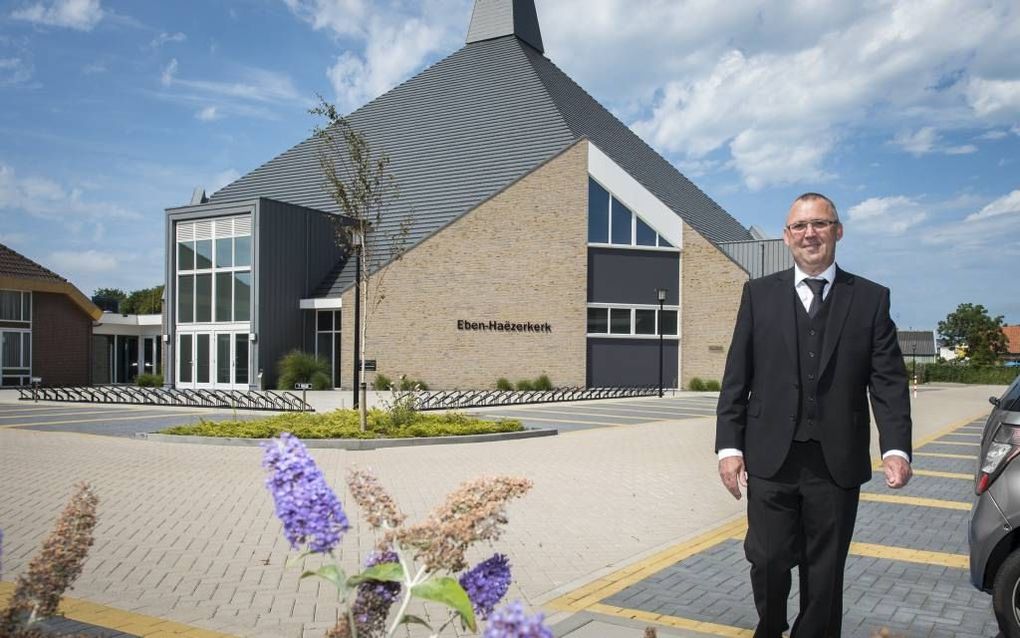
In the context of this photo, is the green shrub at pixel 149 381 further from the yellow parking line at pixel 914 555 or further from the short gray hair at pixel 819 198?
the short gray hair at pixel 819 198

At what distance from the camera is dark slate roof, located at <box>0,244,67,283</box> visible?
37.2m

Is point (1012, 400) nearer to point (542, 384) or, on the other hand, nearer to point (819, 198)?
point (819, 198)

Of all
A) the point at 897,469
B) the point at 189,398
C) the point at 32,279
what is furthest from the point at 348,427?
the point at 32,279

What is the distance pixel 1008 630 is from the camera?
4.31 m

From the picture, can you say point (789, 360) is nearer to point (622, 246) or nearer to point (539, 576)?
point (539, 576)

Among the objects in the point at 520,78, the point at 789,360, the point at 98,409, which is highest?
the point at 520,78

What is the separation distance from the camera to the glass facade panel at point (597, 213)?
3519cm

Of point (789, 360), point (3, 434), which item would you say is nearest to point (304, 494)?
point (789, 360)

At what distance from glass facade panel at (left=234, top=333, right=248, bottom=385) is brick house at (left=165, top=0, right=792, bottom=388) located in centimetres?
7

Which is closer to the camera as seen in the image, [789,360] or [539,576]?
[789,360]

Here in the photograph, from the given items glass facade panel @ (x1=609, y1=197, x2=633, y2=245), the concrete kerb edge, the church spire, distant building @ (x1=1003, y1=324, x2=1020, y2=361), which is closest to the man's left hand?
the concrete kerb edge

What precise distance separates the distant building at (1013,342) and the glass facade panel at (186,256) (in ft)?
305

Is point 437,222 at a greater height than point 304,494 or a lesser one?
greater

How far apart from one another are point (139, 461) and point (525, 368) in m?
21.9
